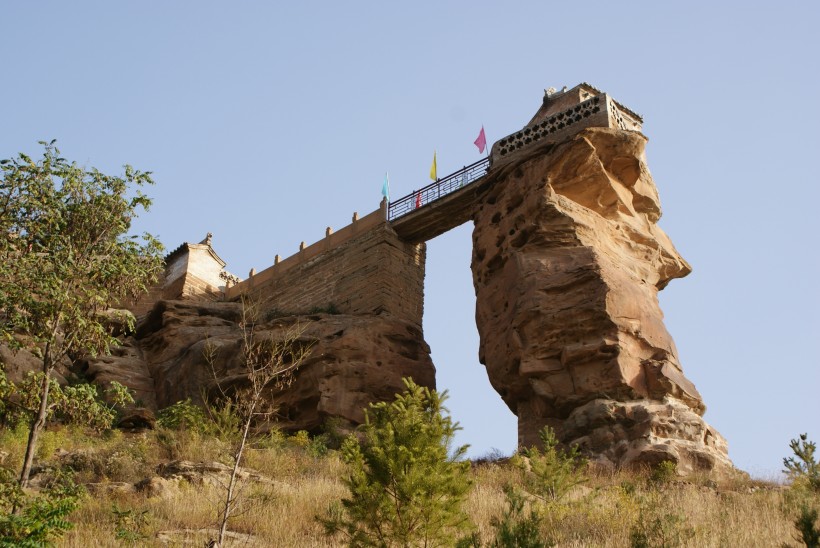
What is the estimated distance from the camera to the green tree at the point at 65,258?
9.84 meters

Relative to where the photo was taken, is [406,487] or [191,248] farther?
[191,248]

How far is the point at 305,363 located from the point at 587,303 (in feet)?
22.4

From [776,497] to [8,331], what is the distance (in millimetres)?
10002

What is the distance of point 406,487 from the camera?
7.97 meters

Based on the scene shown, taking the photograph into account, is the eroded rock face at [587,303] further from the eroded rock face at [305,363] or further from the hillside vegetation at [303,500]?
the eroded rock face at [305,363]

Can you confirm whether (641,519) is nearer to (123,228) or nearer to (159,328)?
(123,228)

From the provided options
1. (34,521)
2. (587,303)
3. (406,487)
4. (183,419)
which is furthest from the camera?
(183,419)

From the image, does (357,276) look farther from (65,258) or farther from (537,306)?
(65,258)

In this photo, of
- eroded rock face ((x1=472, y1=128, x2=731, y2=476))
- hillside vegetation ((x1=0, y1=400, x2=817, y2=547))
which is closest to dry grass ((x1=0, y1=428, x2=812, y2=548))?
hillside vegetation ((x1=0, y1=400, x2=817, y2=547))

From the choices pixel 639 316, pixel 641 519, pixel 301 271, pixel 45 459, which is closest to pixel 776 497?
pixel 641 519

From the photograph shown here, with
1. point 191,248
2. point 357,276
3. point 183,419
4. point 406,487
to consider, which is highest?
point 191,248

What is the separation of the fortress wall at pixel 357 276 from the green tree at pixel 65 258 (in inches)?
426

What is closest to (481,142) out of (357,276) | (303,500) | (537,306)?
(357,276)

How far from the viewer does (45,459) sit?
12.9 metres
